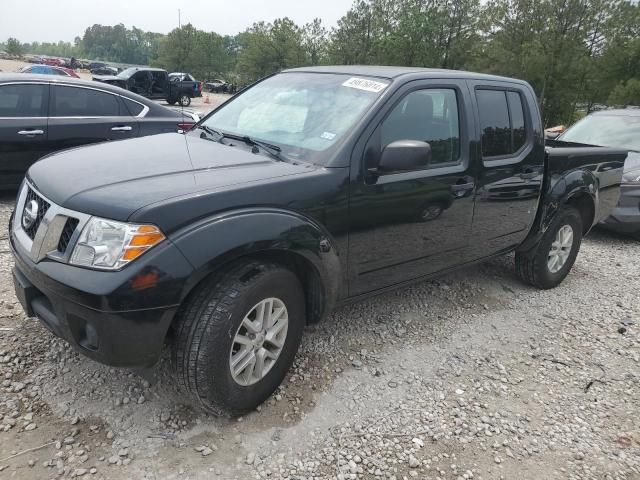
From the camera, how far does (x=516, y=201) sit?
13.1 ft

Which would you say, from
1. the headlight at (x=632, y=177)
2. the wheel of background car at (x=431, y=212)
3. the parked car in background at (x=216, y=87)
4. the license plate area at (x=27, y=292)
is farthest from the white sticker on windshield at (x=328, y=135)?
the parked car in background at (x=216, y=87)

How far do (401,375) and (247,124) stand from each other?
1911 millimetres

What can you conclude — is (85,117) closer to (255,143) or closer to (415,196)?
(255,143)

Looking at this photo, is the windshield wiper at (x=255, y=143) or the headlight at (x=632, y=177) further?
the headlight at (x=632, y=177)

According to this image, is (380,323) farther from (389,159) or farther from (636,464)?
(636,464)

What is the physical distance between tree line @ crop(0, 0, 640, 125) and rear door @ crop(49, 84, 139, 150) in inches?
702

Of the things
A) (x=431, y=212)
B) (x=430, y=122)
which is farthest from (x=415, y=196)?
(x=430, y=122)

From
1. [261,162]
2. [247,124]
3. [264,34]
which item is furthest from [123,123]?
[264,34]

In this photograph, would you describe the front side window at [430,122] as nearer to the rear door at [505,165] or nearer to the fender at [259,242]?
the rear door at [505,165]

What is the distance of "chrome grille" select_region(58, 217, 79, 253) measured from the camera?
229 cm

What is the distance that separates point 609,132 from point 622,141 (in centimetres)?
28

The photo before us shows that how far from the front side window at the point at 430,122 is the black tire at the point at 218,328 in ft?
3.64

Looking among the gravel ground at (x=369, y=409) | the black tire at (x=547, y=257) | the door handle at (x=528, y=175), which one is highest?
the door handle at (x=528, y=175)

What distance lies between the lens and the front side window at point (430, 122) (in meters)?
3.14
